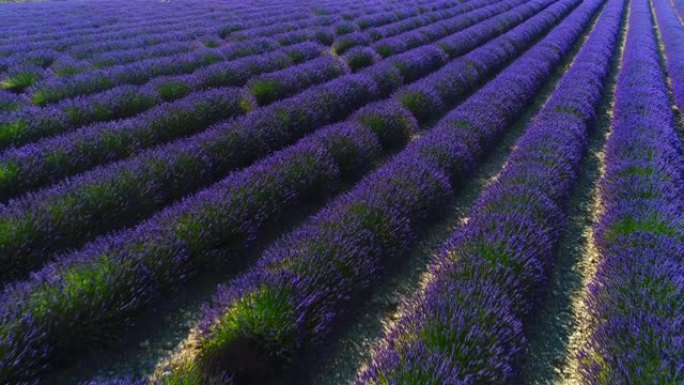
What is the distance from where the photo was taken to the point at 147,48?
9836 millimetres

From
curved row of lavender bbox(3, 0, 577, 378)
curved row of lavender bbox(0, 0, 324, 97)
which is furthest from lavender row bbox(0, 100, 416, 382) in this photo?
curved row of lavender bbox(0, 0, 324, 97)

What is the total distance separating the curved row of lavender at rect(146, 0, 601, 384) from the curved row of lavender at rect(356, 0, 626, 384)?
413 mm

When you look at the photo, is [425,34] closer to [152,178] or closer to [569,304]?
[152,178]

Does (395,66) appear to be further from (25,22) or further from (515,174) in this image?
(25,22)

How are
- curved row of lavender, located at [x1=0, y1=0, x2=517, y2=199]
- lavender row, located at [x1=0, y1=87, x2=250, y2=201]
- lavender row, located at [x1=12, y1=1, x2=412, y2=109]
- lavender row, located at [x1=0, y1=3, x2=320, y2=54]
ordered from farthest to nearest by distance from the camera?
lavender row, located at [x1=0, y1=3, x2=320, y2=54] < lavender row, located at [x1=12, y1=1, x2=412, y2=109] < curved row of lavender, located at [x1=0, y1=0, x2=517, y2=199] < lavender row, located at [x1=0, y1=87, x2=250, y2=201]

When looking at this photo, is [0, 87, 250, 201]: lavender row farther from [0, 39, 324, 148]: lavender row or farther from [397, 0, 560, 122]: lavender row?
[397, 0, 560, 122]: lavender row

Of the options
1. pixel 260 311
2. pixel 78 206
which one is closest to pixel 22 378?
pixel 260 311

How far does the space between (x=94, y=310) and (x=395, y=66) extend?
7509 millimetres

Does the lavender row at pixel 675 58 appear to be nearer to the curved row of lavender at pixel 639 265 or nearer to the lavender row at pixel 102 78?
the curved row of lavender at pixel 639 265

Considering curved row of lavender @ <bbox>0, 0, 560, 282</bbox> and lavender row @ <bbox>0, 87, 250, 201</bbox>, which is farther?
lavender row @ <bbox>0, 87, 250, 201</bbox>

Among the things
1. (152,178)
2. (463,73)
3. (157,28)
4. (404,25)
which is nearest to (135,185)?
(152,178)

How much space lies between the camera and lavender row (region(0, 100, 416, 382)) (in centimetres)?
231

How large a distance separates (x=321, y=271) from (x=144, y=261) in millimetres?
1206

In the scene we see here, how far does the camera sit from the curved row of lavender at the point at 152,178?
10.2ft
